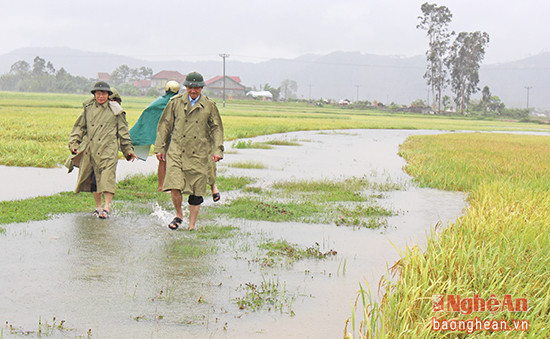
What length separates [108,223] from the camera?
7.53 metres

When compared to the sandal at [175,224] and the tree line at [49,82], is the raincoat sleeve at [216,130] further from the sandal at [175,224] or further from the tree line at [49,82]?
the tree line at [49,82]

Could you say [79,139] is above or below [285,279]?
above

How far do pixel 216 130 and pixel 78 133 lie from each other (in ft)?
6.40

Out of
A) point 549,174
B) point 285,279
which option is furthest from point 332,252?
point 549,174

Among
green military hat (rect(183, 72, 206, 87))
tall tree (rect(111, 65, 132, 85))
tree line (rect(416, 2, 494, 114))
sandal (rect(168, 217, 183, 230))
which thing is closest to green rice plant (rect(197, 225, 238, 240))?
sandal (rect(168, 217, 183, 230))

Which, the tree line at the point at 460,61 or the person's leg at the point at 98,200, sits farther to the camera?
the tree line at the point at 460,61

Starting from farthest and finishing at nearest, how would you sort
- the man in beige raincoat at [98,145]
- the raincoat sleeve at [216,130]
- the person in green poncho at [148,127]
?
the person in green poncho at [148,127] < the man in beige raincoat at [98,145] < the raincoat sleeve at [216,130]

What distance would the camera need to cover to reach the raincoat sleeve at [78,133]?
7.95 metres

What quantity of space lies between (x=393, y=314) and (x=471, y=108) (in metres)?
109

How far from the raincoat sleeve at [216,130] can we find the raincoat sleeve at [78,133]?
1811 millimetres

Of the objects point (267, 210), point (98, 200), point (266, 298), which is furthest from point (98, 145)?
point (266, 298)

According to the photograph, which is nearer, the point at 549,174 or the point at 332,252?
the point at 332,252

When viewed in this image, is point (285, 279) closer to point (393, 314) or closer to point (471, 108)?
point (393, 314)

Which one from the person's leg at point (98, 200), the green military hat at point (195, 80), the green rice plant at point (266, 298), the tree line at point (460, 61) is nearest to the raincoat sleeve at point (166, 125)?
the green military hat at point (195, 80)
